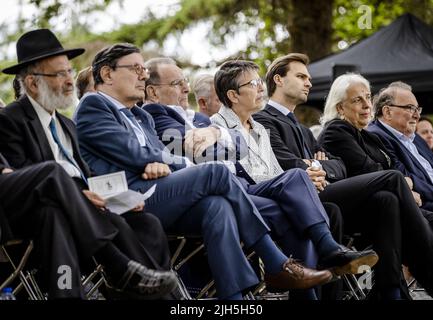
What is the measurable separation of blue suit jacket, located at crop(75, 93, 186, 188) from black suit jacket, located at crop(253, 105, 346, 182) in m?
1.25

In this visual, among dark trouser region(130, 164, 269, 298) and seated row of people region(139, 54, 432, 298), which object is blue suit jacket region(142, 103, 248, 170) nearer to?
seated row of people region(139, 54, 432, 298)

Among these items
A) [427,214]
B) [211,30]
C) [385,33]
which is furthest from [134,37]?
[427,214]

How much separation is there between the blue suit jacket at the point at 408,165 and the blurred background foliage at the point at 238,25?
5609 millimetres

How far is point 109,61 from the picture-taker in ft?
20.3

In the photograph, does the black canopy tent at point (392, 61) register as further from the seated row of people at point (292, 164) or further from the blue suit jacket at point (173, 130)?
the blue suit jacket at point (173, 130)

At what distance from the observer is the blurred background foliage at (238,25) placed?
1462 cm

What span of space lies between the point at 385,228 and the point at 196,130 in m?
1.58

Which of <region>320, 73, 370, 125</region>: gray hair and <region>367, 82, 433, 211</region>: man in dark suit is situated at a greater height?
<region>320, 73, 370, 125</region>: gray hair

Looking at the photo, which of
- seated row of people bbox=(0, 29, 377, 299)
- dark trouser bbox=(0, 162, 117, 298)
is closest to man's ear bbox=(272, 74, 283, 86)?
seated row of people bbox=(0, 29, 377, 299)

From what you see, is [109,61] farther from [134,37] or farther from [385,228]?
[134,37]

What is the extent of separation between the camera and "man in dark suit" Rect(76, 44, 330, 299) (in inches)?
215

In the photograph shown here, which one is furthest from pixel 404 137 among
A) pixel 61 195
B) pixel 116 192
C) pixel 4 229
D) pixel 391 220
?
pixel 4 229

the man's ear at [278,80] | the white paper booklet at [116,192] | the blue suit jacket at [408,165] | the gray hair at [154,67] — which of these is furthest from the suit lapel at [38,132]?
A: the blue suit jacket at [408,165]

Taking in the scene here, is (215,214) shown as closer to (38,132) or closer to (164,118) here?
(38,132)
